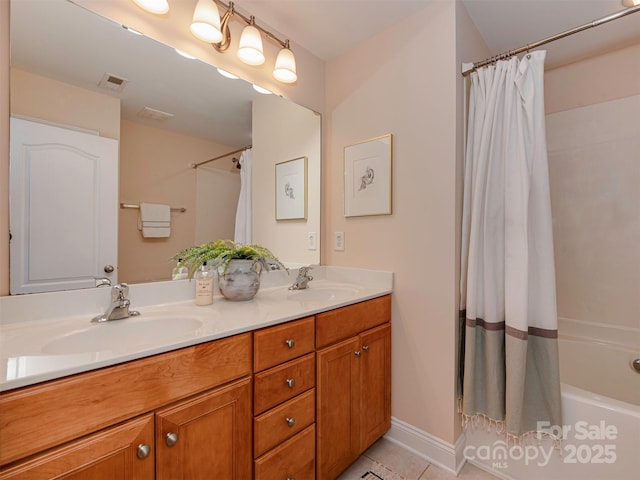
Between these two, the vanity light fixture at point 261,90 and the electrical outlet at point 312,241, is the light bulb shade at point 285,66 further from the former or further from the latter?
the electrical outlet at point 312,241

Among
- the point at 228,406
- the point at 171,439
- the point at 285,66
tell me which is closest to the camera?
the point at 171,439

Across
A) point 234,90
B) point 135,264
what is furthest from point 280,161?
point 135,264

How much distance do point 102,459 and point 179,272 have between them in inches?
30.4

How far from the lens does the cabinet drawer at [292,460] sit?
106 centimetres

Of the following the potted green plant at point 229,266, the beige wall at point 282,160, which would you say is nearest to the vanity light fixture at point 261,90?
the beige wall at point 282,160

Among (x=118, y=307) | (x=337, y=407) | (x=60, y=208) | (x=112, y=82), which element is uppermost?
(x=112, y=82)

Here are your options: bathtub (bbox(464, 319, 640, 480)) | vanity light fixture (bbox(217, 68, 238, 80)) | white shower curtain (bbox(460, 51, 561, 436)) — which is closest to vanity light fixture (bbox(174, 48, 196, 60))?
vanity light fixture (bbox(217, 68, 238, 80))

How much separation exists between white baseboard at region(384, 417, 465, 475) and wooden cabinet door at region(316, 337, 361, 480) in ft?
1.15

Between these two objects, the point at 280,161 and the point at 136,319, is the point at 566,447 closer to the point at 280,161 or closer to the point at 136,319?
the point at 136,319

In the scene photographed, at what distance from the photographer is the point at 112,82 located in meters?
1.20

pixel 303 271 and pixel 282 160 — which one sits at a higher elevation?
pixel 282 160

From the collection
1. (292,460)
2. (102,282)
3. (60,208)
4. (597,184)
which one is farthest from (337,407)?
(597,184)

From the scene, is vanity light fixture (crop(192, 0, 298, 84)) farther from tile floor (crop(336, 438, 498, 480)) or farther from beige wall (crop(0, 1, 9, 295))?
tile floor (crop(336, 438, 498, 480))

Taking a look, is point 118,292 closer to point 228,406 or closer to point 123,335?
point 123,335
